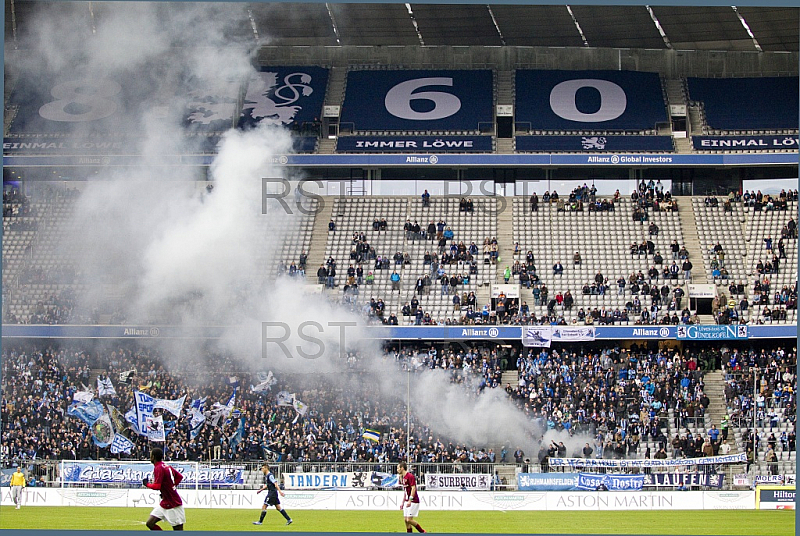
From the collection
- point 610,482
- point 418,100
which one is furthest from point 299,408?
point 418,100

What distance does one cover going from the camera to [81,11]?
120 feet

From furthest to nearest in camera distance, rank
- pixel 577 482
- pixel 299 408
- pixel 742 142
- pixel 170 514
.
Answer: pixel 742 142, pixel 299 408, pixel 577 482, pixel 170 514

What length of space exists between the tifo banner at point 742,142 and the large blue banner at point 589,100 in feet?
6.59

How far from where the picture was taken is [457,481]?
79.0 feet

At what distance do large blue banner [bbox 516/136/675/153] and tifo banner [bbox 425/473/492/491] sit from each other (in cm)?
1877

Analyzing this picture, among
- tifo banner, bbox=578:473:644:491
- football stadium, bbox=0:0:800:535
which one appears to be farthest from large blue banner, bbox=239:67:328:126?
tifo banner, bbox=578:473:644:491

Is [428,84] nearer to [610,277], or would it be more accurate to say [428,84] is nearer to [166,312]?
[610,277]

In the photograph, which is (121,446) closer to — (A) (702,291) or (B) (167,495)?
(B) (167,495)

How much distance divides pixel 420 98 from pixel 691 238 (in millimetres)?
12543

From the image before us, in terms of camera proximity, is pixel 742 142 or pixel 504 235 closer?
pixel 504 235

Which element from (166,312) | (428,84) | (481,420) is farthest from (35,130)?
(481,420)

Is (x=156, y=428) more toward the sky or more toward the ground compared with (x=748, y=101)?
more toward the ground

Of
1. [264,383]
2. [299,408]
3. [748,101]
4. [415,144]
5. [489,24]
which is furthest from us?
[748,101]

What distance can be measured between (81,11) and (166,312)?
1230cm
